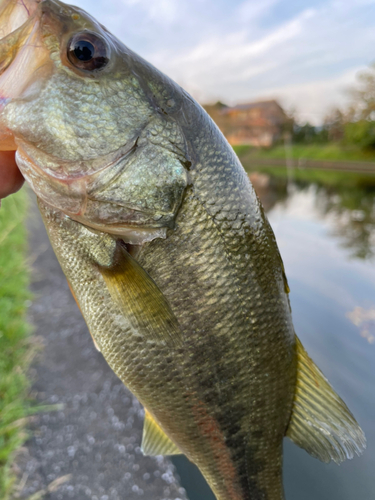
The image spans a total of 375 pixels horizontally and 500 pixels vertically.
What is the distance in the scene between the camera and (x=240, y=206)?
122 cm

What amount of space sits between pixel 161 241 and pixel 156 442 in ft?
3.85

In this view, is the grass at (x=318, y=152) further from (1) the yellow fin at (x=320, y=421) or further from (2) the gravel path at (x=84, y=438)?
(1) the yellow fin at (x=320, y=421)

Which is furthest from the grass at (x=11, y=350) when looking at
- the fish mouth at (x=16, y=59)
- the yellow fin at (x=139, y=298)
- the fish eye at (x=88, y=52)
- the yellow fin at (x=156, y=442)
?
the fish eye at (x=88, y=52)

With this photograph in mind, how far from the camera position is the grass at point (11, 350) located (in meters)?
2.64

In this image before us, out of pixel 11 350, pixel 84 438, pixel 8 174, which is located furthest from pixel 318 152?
pixel 8 174

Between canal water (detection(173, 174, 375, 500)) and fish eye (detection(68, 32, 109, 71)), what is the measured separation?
11.2 ft

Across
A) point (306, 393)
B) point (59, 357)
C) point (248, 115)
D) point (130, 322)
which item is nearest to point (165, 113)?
point (130, 322)

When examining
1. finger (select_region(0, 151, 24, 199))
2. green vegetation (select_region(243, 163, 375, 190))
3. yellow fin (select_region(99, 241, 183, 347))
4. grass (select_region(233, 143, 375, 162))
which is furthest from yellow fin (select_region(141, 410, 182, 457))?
grass (select_region(233, 143, 375, 162))

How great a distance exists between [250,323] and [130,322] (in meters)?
0.48

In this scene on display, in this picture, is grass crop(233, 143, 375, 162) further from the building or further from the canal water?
the canal water

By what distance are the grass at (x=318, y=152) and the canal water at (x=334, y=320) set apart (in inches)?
1018

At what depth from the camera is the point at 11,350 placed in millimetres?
3506

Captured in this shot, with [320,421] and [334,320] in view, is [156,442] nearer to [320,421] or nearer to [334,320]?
[320,421]

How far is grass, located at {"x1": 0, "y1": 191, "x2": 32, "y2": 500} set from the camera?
2.64 meters
